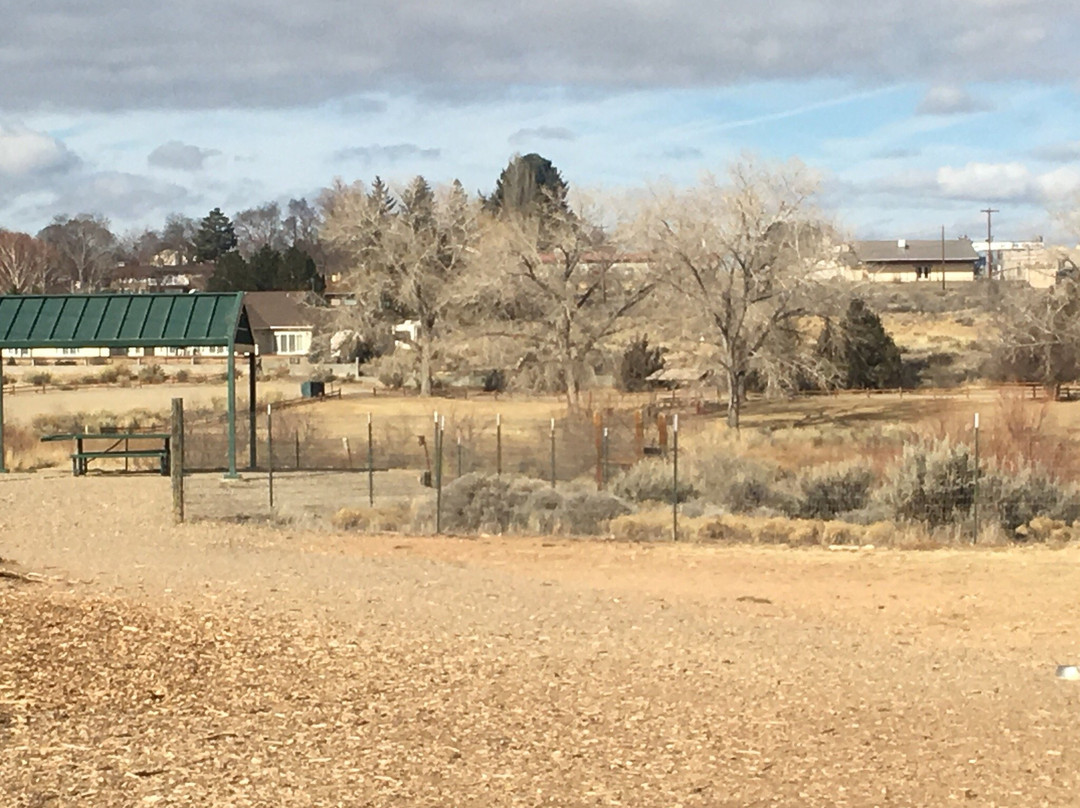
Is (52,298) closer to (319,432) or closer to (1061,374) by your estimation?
(319,432)

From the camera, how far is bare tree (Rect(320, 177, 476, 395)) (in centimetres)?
6644

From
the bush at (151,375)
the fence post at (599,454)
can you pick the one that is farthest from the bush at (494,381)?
the fence post at (599,454)

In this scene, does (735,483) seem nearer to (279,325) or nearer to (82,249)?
(279,325)

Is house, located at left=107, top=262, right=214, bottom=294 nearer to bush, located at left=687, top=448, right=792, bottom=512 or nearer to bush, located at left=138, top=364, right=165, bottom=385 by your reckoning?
bush, located at left=138, top=364, right=165, bottom=385

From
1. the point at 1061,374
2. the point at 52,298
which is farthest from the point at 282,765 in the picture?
the point at 1061,374

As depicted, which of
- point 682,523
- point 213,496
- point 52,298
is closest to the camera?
point 682,523

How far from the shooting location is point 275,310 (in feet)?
319

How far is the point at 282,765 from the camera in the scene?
7.97 meters

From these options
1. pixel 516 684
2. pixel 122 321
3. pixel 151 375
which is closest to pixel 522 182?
pixel 151 375

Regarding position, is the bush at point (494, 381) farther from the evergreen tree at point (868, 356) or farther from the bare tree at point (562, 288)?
the evergreen tree at point (868, 356)

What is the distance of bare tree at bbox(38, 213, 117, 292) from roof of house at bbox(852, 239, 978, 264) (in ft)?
207

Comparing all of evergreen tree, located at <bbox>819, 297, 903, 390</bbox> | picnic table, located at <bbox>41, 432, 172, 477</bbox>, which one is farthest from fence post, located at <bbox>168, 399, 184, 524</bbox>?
evergreen tree, located at <bbox>819, 297, 903, 390</bbox>

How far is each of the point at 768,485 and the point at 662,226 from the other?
77.2 ft

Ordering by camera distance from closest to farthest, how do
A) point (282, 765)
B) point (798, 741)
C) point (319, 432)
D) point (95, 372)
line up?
point (282, 765)
point (798, 741)
point (319, 432)
point (95, 372)
